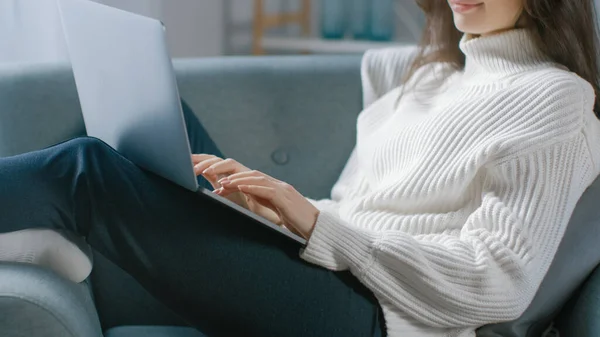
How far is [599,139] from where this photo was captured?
1.31 m

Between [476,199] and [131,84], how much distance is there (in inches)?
21.3

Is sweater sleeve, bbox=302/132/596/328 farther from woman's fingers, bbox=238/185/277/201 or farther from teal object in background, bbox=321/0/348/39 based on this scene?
teal object in background, bbox=321/0/348/39

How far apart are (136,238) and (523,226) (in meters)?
0.53

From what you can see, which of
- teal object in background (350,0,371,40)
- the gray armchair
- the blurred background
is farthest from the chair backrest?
teal object in background (350,0,371,40)

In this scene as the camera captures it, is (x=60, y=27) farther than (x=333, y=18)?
No

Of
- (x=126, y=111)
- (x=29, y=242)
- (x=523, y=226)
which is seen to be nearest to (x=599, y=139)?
(x=523, y=226)

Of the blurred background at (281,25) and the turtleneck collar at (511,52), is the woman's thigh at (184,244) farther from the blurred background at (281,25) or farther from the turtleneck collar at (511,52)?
the blurred background at (281,25)

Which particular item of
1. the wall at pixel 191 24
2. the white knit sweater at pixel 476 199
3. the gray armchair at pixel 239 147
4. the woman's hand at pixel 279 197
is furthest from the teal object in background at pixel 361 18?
the woman's hand at pixel 279 197

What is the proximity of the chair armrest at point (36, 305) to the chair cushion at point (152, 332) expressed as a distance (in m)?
0.25

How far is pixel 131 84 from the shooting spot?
41.7 inches

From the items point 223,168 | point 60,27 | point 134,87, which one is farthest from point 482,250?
point 60,27

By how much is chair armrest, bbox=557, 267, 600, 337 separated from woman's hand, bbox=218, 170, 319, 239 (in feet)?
1.43

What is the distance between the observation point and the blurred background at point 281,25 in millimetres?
2734

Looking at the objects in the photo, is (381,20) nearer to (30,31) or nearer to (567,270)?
(30,31)
